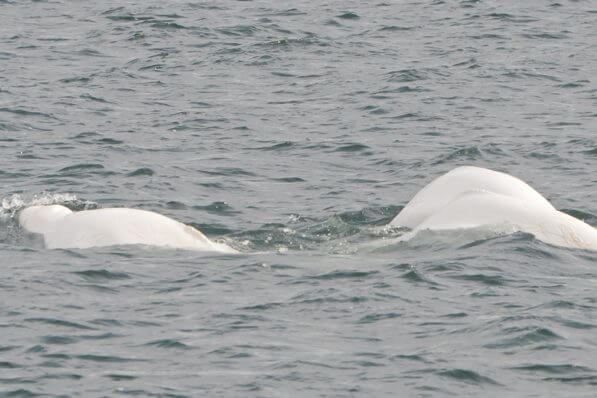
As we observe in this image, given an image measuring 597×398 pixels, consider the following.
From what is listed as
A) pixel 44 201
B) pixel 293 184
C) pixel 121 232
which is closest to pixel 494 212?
pixel 121 232

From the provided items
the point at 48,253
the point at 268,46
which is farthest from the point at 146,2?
the point at 48,253

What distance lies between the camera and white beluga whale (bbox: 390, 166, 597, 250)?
18.5 metres

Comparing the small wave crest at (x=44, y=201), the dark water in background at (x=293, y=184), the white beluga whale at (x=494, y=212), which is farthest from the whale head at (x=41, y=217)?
the white beluga whale at (x=494, y=212)

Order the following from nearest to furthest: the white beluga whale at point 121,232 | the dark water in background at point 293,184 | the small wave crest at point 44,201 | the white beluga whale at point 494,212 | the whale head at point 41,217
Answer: the dark water in background at point 293,184 < the white beluga whale at point 121,232 < the white beluga whale at point 494,212 < the whale head at point 41,217 < the small wave crest at point 44,201

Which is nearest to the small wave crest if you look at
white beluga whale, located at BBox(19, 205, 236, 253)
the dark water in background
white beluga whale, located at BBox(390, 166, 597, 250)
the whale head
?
the dark water in background

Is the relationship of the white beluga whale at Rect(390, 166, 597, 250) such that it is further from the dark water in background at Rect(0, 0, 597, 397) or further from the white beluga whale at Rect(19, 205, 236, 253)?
the white beluga whale at Rect(19, 205, 236, 253)

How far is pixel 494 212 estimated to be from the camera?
18.8 m

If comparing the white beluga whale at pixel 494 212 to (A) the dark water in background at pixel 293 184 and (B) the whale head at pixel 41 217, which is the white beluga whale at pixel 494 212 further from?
(B) the whale head at pixel 41 217

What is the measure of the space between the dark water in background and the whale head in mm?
271

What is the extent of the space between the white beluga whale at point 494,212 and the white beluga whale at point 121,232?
9.65 feet

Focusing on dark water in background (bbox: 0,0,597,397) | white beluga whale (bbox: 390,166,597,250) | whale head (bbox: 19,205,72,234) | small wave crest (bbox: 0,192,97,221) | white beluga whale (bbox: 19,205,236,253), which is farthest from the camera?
small wave crest (bbox: 0,192,97,221)

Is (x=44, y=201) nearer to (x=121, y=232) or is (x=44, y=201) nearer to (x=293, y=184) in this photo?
(x=121, y=232)

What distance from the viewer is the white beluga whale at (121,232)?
1828 centimetres

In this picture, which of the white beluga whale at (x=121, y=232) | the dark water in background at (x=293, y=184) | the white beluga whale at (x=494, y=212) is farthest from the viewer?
the white beluga whale at (x=494, y=212)
